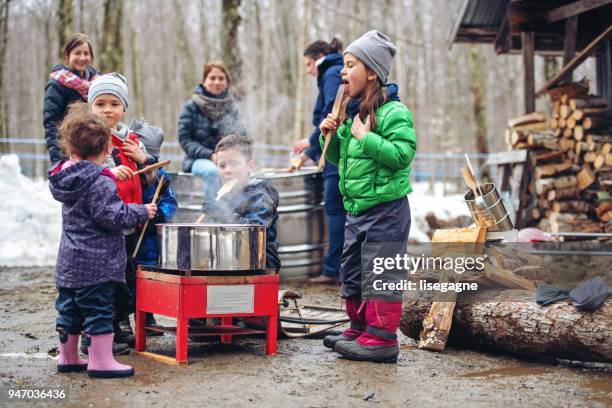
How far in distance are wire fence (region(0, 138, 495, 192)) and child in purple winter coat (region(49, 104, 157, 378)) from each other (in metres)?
16.4

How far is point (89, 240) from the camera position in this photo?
4.07 meters

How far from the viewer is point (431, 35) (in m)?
39.3

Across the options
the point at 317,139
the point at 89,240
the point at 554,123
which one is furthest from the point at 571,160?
the point at 89,240

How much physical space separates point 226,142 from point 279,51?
31.9 m

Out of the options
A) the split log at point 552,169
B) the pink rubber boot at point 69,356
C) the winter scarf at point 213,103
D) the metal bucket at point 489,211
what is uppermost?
the winter scarf at point 213,103

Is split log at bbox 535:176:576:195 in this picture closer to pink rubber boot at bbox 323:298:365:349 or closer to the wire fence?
pink rubber boot at bbox 323:298:365:349

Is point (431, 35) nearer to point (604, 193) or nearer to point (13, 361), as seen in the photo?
point (604, 193)

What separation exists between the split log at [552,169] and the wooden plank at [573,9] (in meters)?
2.02

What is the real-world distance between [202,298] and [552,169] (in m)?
7.19

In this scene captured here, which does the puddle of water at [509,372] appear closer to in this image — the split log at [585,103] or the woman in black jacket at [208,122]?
the woman in black jacket at [208,122]

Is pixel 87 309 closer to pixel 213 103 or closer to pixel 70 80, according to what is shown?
pixel 70 80

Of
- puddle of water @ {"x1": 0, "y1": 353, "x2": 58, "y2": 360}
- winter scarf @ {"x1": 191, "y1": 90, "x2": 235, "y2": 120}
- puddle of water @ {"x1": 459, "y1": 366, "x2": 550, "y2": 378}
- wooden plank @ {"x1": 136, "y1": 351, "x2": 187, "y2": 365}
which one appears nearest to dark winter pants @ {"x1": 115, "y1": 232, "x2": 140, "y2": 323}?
wooden plank @ {"x1": 136, "y1": 351, "x2": 187, "y2": 365}

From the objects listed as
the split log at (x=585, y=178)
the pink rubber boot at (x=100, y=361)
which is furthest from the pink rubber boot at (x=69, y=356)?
the split log at (x=585, y=178)

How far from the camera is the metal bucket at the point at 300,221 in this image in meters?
7.73
